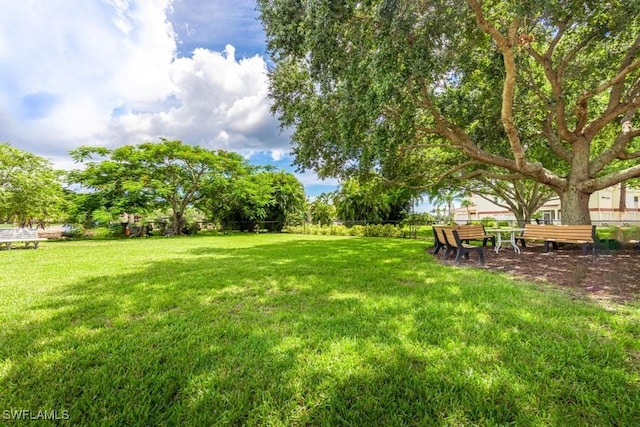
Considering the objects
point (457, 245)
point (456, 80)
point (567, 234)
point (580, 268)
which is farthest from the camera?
point (456, 80)

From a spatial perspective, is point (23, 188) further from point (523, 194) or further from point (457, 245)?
point (523, 194)

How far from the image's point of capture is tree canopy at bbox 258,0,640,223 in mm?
6371

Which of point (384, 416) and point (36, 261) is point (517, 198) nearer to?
point (384, 416)

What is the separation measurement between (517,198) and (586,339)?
801 inches

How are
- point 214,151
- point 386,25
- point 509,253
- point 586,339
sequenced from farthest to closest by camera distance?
1. point 214,151
2. point 509,253
3. point 386,25
4. point 586,339

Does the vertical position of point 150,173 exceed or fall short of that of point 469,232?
it exceeds it

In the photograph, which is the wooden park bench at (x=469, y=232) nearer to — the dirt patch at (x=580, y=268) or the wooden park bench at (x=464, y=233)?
the wooden park bench at (x=464, y=233)

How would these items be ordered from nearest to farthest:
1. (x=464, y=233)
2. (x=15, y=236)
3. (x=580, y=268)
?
(x=580, y=268) < (x=464, y=233) < (x=15, y=236)

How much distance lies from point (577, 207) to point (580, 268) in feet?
14.4

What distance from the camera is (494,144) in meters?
11.9

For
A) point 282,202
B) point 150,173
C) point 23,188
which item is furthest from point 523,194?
point 23,188

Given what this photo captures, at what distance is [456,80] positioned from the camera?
10.4 metres

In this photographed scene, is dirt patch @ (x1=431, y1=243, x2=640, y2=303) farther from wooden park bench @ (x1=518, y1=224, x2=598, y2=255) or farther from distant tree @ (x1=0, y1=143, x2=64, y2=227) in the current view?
distant tree @ (x1=0, y1=143, x2=64, y2=227)

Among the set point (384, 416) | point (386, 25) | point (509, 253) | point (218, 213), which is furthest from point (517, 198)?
point (218, 213)
